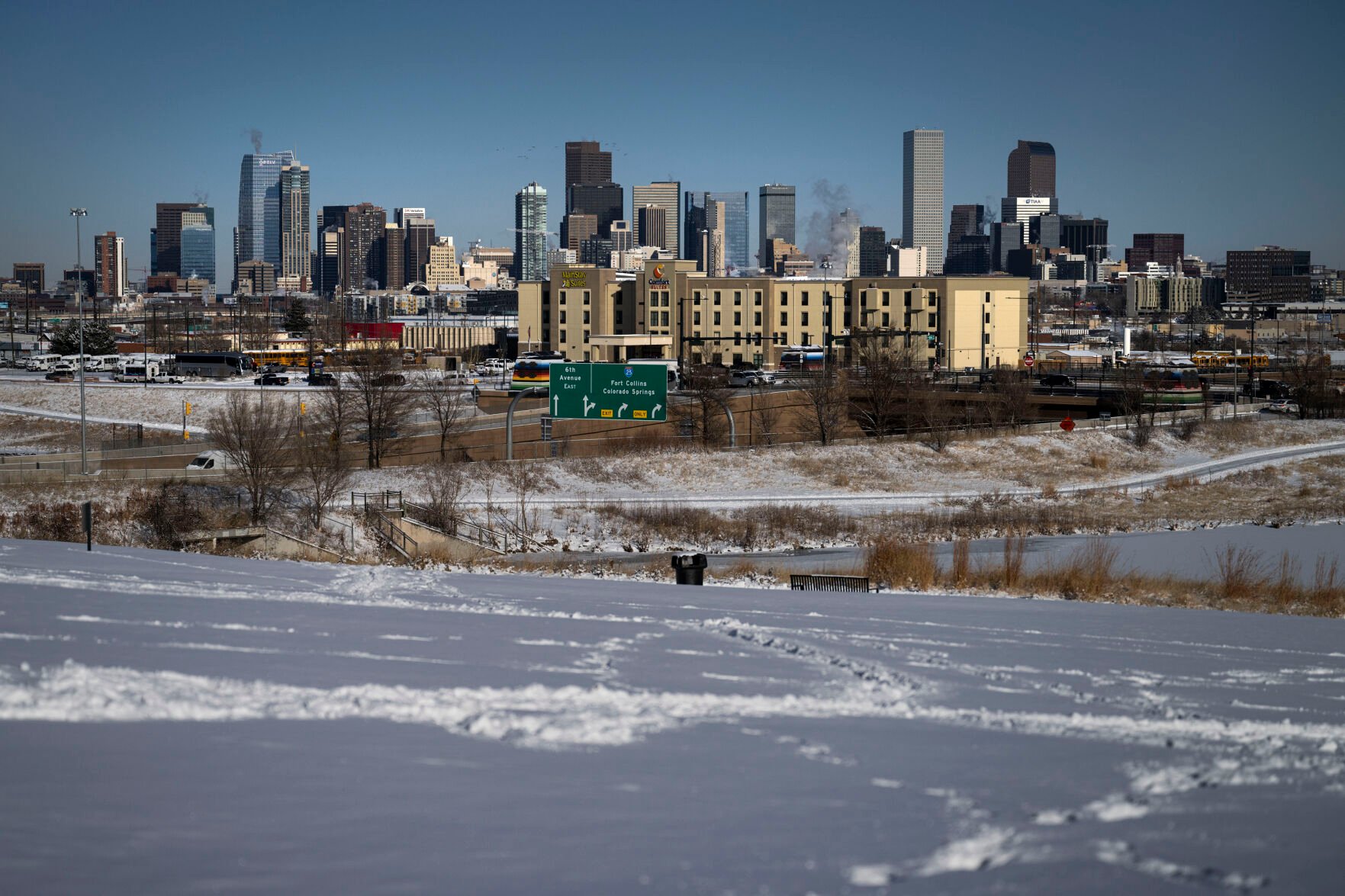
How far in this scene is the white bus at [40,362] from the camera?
259 ft

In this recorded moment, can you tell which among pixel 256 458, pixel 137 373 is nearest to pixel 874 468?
pixel 256 458

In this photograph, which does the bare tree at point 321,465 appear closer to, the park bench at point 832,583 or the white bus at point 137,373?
the park bench at point 832,583

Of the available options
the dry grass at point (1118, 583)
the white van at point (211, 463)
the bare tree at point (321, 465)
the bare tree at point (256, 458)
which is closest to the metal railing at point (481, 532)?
the bare tree at point (321, 465)

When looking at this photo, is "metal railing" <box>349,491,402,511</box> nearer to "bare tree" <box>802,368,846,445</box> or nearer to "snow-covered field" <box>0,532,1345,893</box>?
"bare tree" <box>802,368,846,445</box>

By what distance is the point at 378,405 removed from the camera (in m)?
46.2

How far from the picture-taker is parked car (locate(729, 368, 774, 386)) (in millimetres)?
70037

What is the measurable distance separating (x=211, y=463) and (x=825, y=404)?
27055 millimetres

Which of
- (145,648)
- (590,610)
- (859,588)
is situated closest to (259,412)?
(859,588)

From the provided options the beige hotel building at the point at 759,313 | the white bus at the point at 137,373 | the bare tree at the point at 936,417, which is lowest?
the bare tree at the point at 936,417

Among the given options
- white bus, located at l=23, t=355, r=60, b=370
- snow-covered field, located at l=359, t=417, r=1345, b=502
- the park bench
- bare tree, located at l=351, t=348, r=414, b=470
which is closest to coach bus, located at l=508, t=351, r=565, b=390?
bare tree, located at l=351, t=348, r=414, b=470

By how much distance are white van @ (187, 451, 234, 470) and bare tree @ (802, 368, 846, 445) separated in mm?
23967

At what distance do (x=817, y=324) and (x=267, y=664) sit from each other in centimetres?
9335

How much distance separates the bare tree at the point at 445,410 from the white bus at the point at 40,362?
32605 millimetres

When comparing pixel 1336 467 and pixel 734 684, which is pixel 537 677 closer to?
pixel 734 684
